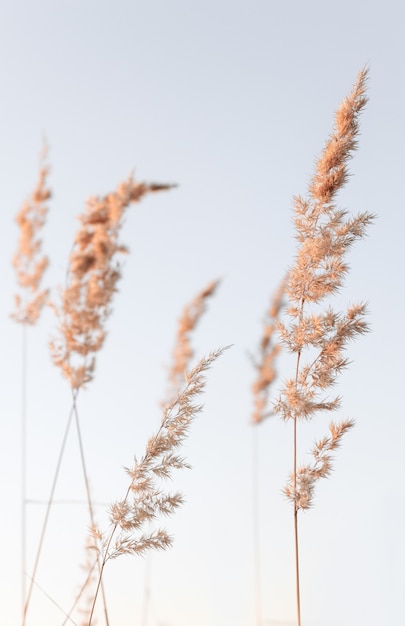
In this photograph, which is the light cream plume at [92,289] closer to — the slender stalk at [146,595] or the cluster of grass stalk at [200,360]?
the cluster of grass stalk at [200,360]

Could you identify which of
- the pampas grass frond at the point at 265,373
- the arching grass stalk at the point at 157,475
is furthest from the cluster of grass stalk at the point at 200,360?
the pampas grass frond at the point at 265,373

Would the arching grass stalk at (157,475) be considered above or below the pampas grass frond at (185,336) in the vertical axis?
below

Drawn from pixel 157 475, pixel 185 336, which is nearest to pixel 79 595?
pixel 157 475

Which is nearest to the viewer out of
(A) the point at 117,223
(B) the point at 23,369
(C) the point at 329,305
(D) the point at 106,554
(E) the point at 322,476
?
(D) the point at 106,554

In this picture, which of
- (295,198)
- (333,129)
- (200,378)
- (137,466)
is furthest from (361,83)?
(137,466)

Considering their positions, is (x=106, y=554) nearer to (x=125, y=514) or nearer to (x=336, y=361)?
(x=125, y=514)

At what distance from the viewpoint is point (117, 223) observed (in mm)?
3275

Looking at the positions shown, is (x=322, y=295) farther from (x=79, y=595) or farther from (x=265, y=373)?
(x=265, y=373)

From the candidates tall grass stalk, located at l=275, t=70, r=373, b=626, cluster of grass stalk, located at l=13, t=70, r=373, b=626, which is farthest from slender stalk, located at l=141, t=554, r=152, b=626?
tall grass stalk, located at l=275, t=70, r=373, b=626

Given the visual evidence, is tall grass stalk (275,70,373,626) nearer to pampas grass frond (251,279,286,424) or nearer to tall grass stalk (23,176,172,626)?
tall grass stalk (23,176,172,626)

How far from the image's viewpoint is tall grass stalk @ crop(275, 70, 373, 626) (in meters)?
2.43

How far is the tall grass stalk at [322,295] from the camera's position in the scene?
2434 millimetres

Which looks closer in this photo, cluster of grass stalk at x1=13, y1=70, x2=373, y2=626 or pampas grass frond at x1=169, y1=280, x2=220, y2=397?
cluster of grass stalk at x1=13, y1=70, x2=373, y2=626

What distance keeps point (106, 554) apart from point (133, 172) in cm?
169
